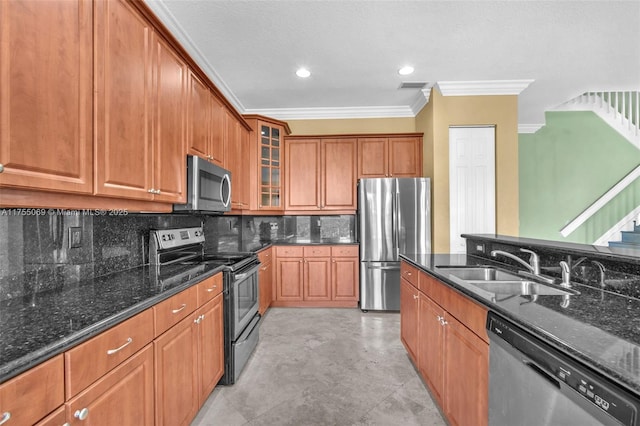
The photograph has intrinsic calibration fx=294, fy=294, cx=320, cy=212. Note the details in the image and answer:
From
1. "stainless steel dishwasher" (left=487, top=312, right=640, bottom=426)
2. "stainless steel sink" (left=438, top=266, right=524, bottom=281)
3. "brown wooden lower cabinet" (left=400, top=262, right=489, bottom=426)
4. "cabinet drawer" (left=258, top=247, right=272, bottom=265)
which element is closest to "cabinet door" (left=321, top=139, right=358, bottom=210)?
"cabinet drawer" (left=258, top=247, right=272, bottom=265)

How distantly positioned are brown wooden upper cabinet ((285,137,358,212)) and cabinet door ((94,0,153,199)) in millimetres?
2616

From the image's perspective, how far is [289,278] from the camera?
401cm

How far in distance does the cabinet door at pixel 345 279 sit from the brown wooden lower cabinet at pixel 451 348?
67.6 inches

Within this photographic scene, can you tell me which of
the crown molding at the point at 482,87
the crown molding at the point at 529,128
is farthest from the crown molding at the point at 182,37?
the crown molding at the point at 529,128

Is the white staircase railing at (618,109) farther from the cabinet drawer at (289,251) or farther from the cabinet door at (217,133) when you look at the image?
the cabinet door at (217,133)

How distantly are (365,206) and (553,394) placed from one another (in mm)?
2979

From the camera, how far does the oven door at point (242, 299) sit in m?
2.18

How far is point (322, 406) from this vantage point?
1.95m

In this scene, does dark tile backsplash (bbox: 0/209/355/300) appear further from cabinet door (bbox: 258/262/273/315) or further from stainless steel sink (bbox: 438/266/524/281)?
stainless steel sink (bbox: 438/266/524/281)

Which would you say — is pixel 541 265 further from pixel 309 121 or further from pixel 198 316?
pixel 309 121

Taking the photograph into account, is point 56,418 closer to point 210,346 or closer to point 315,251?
point 210,346

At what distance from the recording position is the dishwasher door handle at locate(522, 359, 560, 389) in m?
0.89

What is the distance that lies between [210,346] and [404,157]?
11.0 ft

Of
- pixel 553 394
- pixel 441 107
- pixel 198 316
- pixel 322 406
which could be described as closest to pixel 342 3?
pixel 441 107
